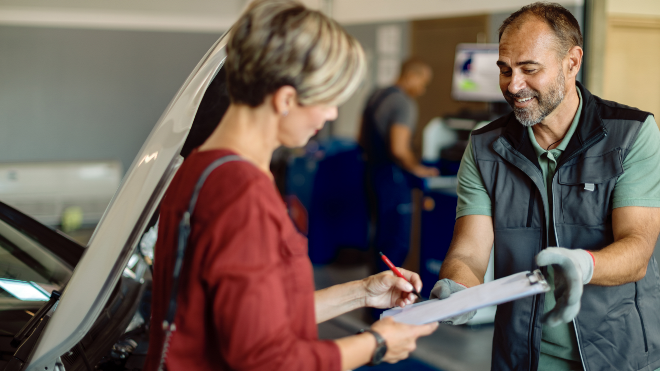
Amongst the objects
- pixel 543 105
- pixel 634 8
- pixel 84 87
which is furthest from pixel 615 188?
pixel 84 87

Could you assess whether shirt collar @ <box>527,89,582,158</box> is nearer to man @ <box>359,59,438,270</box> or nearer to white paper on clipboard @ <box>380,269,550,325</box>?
white paper on clipboard @ <box>380,269,550,325</box>

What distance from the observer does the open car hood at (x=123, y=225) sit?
3.59 feet

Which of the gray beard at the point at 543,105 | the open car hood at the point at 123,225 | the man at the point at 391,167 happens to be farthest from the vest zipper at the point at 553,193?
the man at the point at 391,167

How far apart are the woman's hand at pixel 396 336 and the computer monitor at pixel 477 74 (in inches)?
157

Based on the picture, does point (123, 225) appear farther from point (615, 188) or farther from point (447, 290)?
point (615, 188)

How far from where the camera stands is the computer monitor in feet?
15.6

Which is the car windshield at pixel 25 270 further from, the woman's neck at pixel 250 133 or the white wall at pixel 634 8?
the white wall at pixel 634 8

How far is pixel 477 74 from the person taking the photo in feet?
16.1

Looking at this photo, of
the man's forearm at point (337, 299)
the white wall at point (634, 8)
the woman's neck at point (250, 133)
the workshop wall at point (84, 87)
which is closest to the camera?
the woman's neck at point (250, 133)

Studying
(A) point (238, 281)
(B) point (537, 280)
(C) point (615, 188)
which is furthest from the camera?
(C) point (615, 188)

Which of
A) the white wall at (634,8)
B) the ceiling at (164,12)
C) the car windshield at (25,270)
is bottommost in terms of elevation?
the car windshield at (25,270)

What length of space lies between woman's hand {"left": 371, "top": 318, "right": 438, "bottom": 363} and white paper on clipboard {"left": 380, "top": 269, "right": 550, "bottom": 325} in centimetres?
5

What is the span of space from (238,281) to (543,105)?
1.04 metres

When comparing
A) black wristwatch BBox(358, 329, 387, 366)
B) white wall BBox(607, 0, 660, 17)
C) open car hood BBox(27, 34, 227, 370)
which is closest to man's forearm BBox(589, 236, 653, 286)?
black wristwatch BBox(358, 329, 387, 366)
